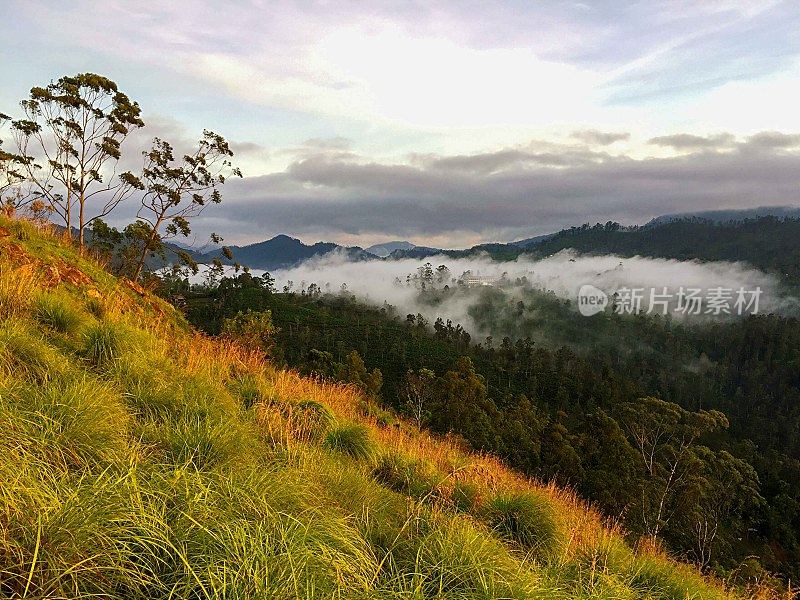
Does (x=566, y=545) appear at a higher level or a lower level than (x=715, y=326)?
higher

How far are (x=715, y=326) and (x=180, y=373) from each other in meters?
222

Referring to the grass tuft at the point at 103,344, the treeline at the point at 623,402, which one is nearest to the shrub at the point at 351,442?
the grass tuft at the point at 103,344

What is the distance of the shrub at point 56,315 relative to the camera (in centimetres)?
599

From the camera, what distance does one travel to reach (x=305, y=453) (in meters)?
4.88

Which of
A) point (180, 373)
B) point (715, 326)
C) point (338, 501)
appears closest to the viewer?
point (338, 501)

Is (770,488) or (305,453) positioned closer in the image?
(305,453)

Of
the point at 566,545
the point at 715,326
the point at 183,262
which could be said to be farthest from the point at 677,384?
the point at 566,545

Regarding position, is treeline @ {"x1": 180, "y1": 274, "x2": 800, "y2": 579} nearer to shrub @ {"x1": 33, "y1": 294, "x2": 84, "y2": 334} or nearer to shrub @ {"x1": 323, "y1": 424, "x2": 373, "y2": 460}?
shrub @ {"x1": 323, "y1": 424, "x2": 373, "y2": 460}

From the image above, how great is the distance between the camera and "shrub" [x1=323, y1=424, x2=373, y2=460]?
→ 19.9 ft

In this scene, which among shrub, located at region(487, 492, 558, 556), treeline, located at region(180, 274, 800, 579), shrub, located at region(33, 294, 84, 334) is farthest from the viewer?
treeline, located at region(180, 274, 800, 579)

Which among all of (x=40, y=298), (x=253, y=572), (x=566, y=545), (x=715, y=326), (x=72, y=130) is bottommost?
(x=715, y=326)

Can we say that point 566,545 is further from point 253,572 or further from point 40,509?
point 40,509

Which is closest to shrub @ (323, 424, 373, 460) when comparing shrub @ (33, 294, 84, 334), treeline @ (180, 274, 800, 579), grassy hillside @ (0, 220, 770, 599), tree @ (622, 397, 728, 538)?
grassy hillside @ (0, 220, 770, 599)

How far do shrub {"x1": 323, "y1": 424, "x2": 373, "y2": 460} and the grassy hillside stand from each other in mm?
29
